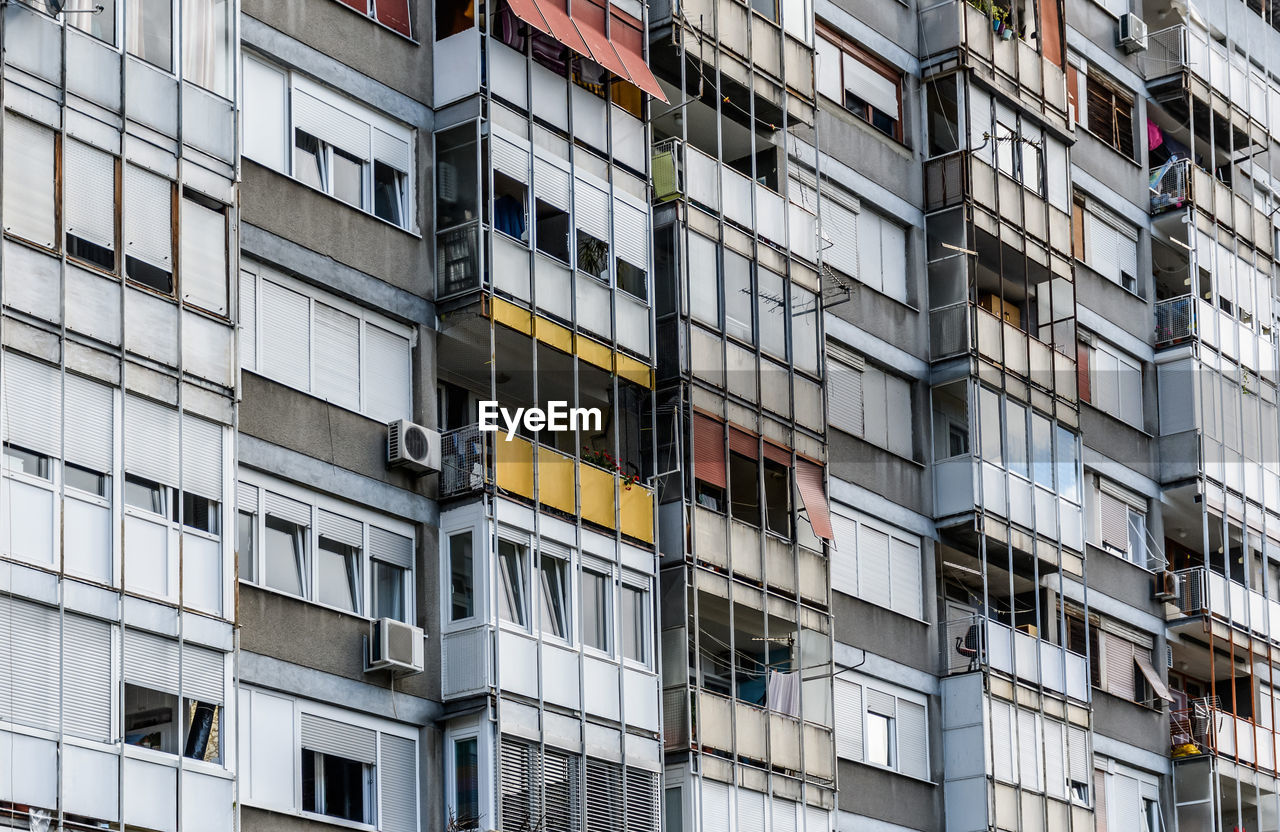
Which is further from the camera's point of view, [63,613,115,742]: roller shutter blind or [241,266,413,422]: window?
[241,266,413,422]: window

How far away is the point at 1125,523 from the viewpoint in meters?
45.9

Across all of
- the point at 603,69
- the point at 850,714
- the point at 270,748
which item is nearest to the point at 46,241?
the point at 270,748

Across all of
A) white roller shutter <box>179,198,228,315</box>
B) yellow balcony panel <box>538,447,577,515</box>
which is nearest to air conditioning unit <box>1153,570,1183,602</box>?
yellow balcony panel <box>538,447,577,515</box>

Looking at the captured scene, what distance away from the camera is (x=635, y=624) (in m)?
32.7

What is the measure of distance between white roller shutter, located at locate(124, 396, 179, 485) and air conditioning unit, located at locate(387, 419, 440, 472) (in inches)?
175

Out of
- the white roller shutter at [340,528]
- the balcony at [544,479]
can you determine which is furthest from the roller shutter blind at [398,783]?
the balcony at [544,479]

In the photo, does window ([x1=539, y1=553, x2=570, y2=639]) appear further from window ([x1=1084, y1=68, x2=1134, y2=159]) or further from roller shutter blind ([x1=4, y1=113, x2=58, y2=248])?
window ([x1=1084, y1=68, x2=1134, y2=159])

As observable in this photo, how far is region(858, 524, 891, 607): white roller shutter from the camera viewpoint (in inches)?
1529

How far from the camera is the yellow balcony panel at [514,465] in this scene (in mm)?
31156

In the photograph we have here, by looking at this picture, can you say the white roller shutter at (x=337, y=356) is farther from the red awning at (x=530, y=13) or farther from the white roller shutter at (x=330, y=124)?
the red awning at (x=530, y=13)

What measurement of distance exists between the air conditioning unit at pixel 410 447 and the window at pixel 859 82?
12.6 meters

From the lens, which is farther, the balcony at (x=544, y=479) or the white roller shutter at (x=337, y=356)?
the balcony at (x=544, y=479)

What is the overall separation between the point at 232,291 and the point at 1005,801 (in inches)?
641

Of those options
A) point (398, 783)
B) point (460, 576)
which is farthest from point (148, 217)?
point (398, 783)
